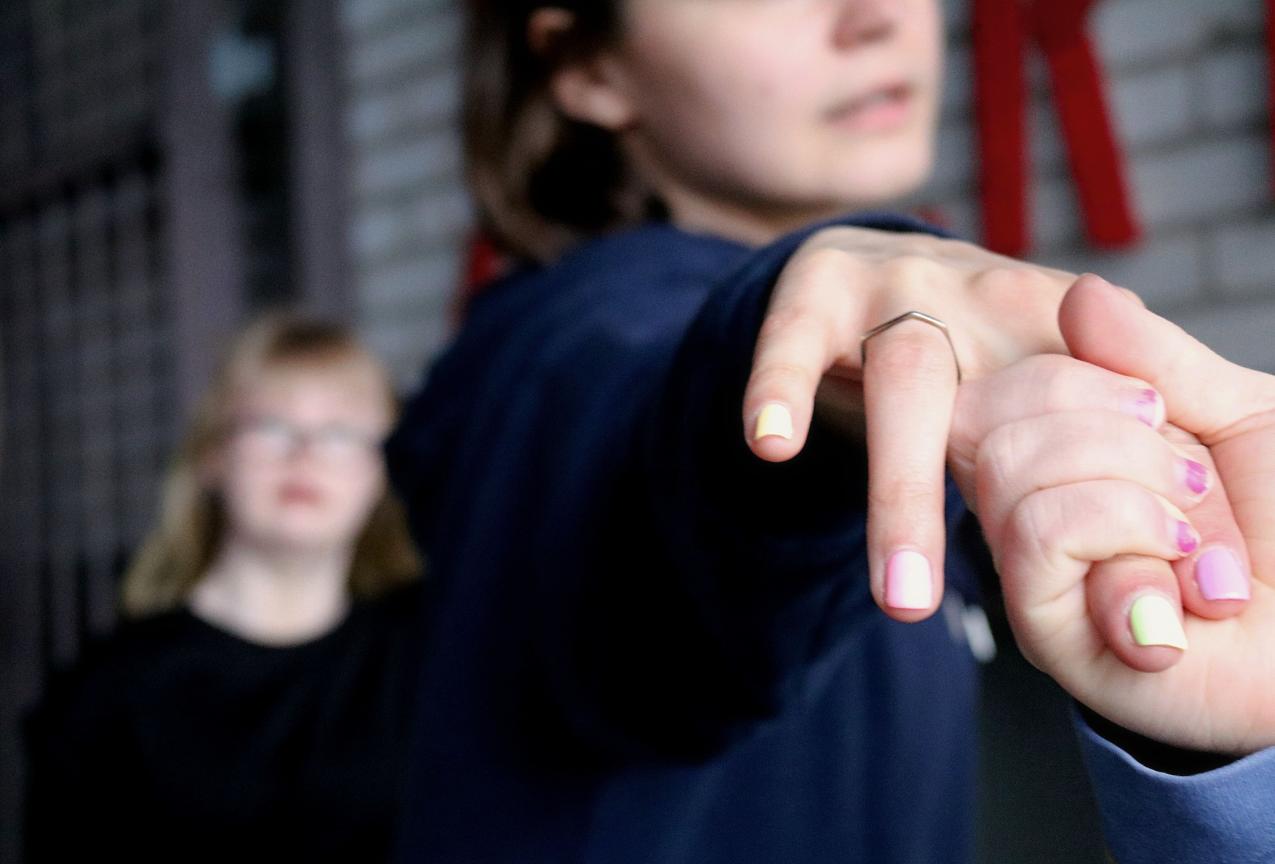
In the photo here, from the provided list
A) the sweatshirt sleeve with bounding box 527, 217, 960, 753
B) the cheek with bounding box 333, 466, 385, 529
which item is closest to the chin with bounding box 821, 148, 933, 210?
the sweatshirt sleeve with bounding box 527, 217, 960, 753

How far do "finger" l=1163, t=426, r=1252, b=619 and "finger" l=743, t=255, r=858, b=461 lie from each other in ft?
0.28

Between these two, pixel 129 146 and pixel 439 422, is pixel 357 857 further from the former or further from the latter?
pixel 129 146

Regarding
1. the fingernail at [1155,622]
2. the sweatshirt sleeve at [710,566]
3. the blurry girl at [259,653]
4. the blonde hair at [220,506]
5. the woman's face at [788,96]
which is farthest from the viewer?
the blonde hair at [220,506]

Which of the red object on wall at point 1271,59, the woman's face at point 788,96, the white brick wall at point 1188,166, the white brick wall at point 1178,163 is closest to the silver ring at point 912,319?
the woman's face at point 788,96

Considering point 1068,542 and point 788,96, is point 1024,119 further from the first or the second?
A: point 1068,542

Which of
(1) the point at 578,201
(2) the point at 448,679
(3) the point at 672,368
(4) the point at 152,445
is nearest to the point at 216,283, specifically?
(4) the point at 152,445

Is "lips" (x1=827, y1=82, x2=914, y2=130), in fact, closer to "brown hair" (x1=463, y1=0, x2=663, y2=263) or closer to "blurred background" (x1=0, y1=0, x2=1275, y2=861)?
"brown hair" (x1=463, y1=0, x2=663, y2=263)

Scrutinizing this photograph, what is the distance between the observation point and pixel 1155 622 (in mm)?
206

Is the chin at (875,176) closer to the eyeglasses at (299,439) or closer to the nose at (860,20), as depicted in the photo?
the nose at (860,20)

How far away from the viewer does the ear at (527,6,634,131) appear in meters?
0.80

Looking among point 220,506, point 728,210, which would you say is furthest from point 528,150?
point 220,506

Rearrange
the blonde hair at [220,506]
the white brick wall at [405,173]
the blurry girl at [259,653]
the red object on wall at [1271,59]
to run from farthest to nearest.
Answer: the white brick wall at [405,173] → the blonde hair at [220,506] → the blurry girl at [259,653] → the red object on wall at [1271,59]

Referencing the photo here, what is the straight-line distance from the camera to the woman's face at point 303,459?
173 cm

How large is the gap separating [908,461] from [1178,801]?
90 millimetres
